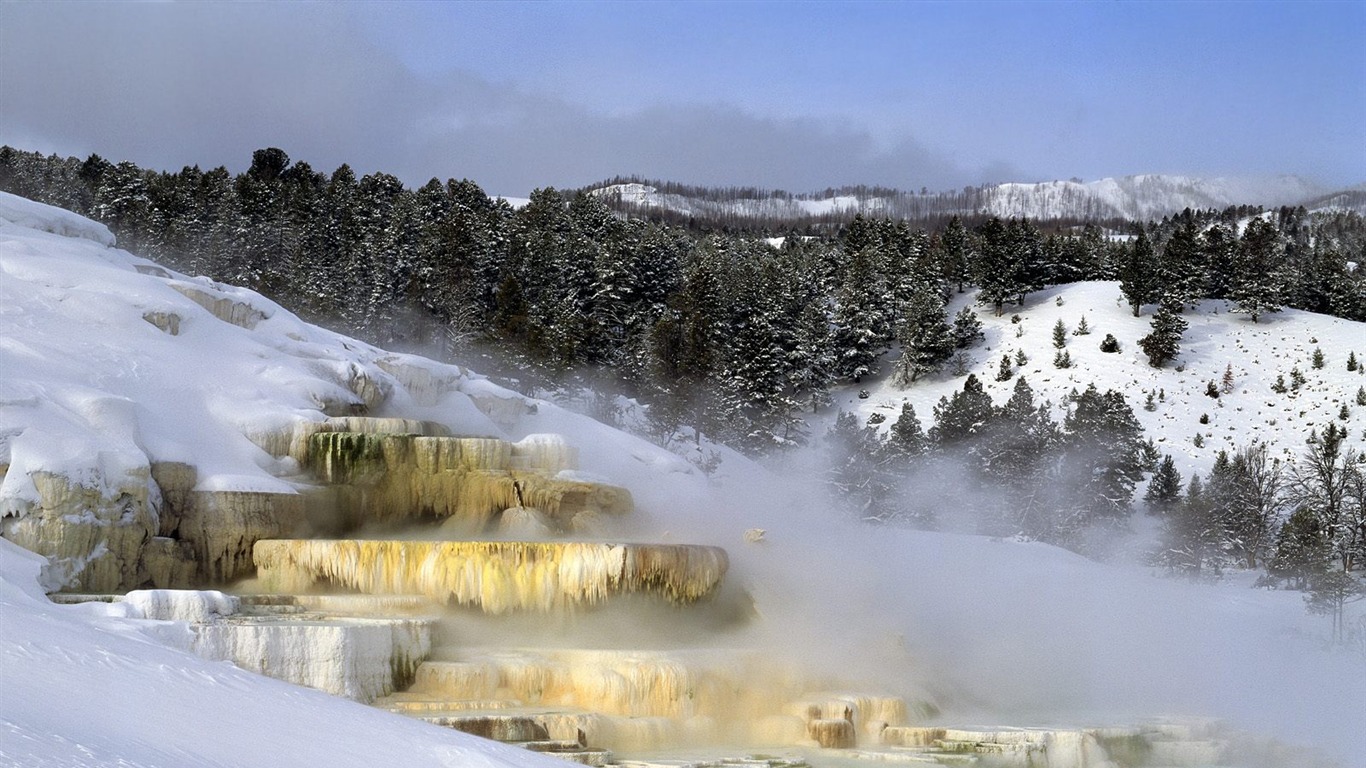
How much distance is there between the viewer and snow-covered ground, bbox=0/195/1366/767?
851 cm

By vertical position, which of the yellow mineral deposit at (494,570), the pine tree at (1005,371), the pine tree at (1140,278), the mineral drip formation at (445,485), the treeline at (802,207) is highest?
the treeline at (802,207)

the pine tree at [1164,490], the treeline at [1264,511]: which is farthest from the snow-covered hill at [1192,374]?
the pine tree at [1164,490]

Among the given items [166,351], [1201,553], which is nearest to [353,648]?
[166,351]

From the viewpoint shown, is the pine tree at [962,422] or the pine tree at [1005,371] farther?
the pine tree at [1005,371]

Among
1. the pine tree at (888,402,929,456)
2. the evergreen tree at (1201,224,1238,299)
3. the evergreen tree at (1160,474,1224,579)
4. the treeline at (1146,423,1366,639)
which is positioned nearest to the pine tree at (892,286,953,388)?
the pine tree at (888,402,929,456)

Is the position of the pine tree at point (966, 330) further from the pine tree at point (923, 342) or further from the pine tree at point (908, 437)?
the pine tree at point (908, 437)

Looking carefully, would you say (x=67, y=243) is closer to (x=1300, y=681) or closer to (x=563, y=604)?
(x=563, y=604)

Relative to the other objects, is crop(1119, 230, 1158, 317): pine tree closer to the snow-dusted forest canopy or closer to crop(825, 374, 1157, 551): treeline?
the snow-dusted forest canopy

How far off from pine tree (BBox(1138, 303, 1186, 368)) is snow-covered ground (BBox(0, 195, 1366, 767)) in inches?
917

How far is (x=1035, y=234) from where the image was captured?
67.8 metres

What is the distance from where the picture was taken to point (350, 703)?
10.2 m

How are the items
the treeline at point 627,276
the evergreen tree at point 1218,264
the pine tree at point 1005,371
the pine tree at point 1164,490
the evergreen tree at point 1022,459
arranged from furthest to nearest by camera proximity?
the evergreen tree at point 1218,264 → the pine tree at point 1005,371 → the treeline at point 627,276 → the pine tree at point 1164,490 → the evergreen tree at point 1022,459

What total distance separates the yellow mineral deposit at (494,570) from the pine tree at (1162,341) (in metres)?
43.5

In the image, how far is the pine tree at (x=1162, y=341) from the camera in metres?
54.9
